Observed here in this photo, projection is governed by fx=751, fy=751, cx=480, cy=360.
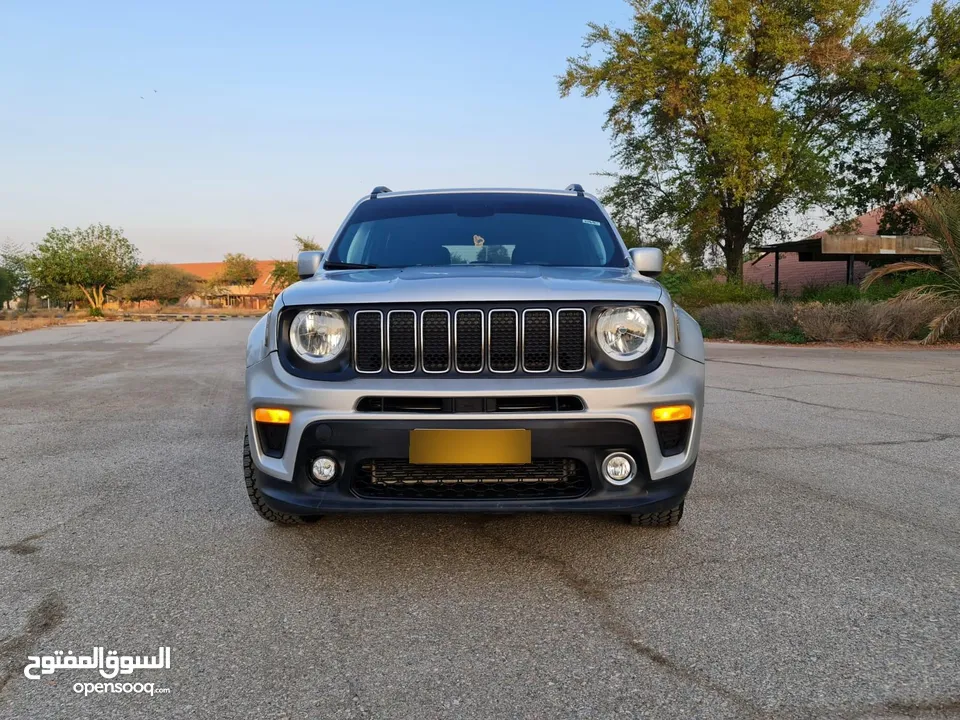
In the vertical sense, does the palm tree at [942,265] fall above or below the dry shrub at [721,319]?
above

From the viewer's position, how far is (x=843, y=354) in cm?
1387

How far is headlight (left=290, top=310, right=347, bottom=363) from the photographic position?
9.98 ft

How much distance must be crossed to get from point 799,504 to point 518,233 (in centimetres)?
214

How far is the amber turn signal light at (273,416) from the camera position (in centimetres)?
297

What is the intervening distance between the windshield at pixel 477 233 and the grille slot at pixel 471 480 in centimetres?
142

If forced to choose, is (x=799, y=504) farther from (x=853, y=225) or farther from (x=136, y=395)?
(x=853, y=225)

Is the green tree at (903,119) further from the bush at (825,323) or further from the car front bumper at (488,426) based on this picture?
the car front bumper at (488,426)

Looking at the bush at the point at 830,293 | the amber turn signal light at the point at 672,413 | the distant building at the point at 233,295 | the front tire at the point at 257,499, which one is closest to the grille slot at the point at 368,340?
the front tire at the point at 257,499

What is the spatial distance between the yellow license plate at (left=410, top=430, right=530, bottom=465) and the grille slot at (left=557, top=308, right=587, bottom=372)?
355 millimetres

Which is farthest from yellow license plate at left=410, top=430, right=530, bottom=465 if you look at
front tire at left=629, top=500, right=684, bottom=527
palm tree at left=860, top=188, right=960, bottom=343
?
palm tree at left=860, top=188, right=960, bottom=343

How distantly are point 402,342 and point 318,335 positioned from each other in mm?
360

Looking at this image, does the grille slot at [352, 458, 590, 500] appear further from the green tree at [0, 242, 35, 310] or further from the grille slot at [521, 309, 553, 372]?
the green tree at [0, 242, 35, 310]

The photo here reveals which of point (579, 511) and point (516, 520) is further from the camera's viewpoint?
point (516, 520)

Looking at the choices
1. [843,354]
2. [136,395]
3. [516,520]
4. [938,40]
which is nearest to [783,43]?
[938,40]
